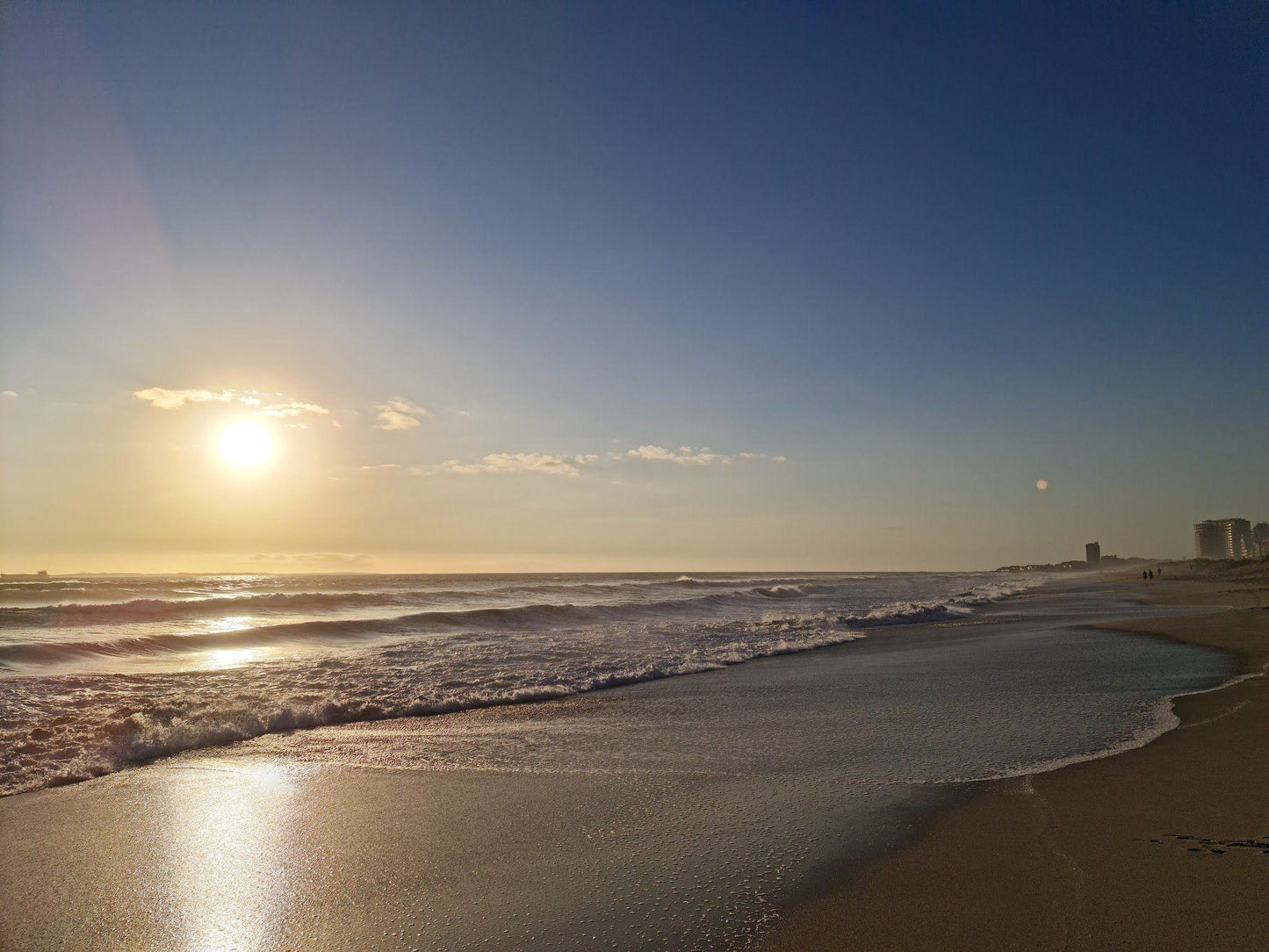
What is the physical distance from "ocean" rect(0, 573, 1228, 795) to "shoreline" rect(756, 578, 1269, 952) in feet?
16.8

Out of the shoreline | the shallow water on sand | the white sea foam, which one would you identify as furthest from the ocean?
the shoreline

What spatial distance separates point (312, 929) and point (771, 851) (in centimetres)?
271

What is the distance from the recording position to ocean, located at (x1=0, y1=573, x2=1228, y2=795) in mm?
7824

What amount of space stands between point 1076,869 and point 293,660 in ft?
46.0

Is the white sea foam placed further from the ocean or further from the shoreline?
the shoreline

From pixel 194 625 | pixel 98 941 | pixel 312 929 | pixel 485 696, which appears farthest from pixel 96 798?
pixel 194 625

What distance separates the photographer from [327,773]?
6.43 metres

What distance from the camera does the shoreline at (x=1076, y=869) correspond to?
3348mm

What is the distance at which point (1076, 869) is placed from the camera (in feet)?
13.0

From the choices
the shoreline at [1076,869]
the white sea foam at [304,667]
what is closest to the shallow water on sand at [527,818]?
the shoreline at [1076,869]

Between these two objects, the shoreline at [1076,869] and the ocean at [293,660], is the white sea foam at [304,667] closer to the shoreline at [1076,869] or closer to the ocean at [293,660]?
the ocean at [293,660]

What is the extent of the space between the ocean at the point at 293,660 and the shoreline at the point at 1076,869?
5.11 metres

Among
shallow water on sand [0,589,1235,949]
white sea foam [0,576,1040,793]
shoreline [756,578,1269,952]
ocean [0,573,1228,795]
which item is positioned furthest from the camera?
ocean [0,573,1228,795]

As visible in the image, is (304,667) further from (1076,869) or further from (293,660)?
(1076,869)
